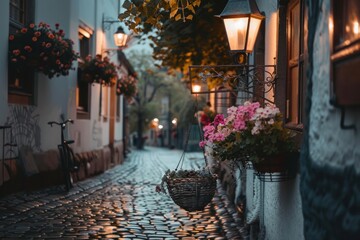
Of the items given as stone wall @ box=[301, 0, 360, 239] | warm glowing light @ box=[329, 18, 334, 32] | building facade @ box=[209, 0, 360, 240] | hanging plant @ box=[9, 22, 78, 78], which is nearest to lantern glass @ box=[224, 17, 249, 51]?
building facade @ box=[209, 0, 360, 240]

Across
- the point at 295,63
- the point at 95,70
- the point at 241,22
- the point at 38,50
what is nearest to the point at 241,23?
the point at 241,22

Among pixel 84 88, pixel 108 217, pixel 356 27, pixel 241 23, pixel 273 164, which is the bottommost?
pixel 108 217

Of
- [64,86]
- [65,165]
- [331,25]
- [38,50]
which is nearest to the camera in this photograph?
[331,25]

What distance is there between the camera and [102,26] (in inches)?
760

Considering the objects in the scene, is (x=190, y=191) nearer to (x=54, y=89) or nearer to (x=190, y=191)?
(x=190, y=191)

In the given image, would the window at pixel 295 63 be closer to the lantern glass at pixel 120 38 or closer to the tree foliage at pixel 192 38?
the tree foliage at pixel 192 38

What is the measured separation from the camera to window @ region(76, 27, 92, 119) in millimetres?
16680

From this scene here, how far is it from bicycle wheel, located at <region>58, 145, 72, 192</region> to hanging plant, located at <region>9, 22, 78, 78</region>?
172 cm

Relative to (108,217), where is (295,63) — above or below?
above

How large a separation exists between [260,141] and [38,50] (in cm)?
748

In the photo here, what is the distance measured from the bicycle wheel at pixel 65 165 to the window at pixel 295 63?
7.27 metres

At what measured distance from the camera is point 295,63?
586 centimetres

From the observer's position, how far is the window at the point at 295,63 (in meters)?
5.41

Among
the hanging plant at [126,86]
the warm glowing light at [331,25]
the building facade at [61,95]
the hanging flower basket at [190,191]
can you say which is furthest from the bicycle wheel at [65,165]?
the warm glowing light at [331,25]
